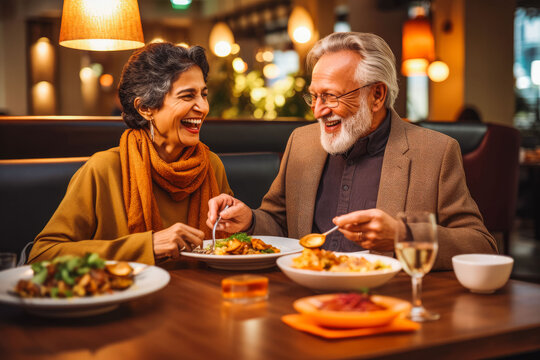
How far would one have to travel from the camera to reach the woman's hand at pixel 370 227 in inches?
59.4

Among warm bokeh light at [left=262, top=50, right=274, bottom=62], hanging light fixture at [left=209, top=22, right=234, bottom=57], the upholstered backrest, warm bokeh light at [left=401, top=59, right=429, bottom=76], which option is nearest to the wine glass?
the upholstered backrest

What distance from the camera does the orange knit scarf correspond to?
2009 mm

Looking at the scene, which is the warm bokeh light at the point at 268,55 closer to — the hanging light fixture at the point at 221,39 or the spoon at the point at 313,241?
the hanging light fixture at the point at 221,39

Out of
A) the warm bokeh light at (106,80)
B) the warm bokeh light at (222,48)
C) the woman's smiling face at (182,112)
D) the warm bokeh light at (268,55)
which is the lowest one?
the woman's smiling face at (182,112)

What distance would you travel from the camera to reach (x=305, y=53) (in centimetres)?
970

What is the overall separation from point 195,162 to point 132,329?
1.13 meters

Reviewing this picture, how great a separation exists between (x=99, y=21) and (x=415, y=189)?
160cm

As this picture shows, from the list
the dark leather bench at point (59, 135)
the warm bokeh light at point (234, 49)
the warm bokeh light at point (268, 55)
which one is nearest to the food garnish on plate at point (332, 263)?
the dark leather bench at point (59, 135)

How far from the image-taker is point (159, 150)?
2.22 metres

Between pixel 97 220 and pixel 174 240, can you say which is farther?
pixel 97 220

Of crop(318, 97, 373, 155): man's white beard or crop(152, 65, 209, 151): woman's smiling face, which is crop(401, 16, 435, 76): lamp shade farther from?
crop(152, 65, 209, 151): woman's smiling face

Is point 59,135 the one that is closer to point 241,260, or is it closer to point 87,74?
point 241,260

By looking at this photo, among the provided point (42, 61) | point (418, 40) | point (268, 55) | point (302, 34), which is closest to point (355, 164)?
point (302, 34)

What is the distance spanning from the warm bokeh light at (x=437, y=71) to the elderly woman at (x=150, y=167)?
6793 mm
